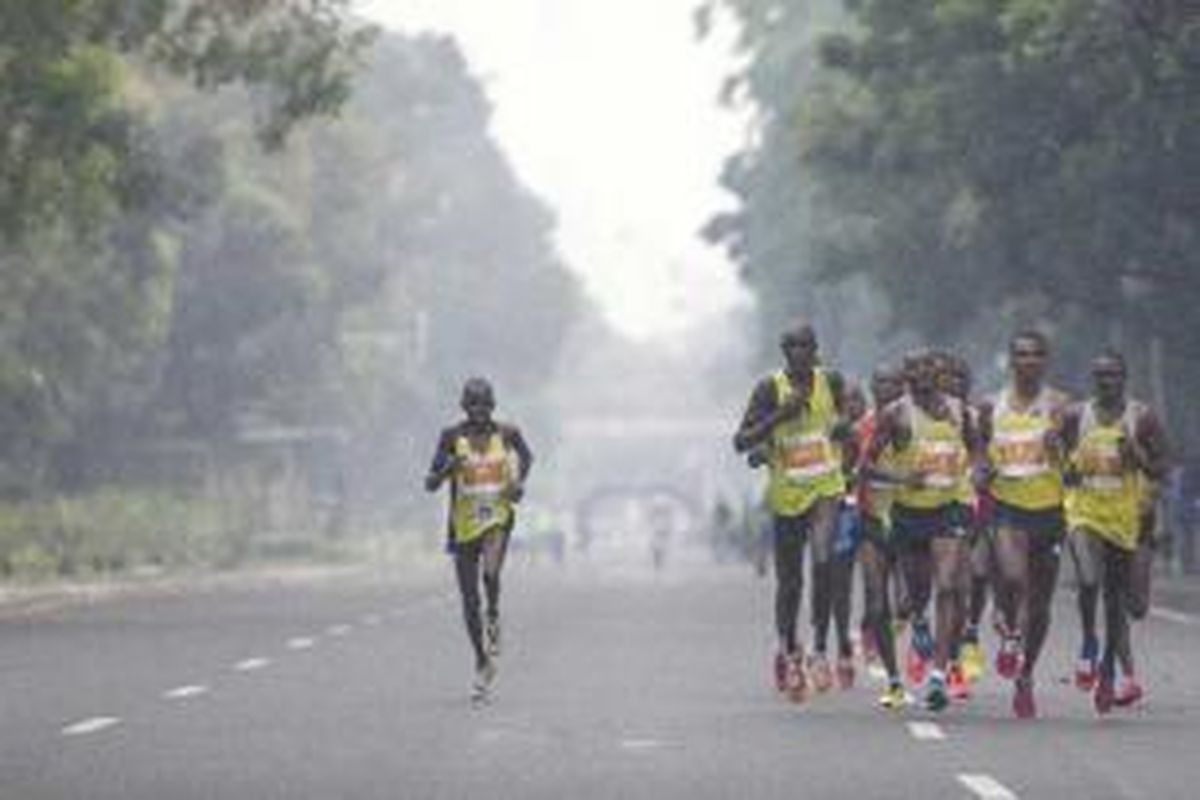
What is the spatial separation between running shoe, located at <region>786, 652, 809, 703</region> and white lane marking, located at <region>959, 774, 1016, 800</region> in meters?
5.60

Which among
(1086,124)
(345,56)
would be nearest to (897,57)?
(1086,124)

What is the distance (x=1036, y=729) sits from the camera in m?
19.5

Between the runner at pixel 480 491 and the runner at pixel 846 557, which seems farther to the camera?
the runner at pixel 480 491

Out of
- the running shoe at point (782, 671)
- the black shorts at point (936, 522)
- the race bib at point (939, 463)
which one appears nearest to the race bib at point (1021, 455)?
the race bib at point (939, 463)

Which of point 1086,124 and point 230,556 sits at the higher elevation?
point 1086,124

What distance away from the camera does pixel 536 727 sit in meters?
19.9

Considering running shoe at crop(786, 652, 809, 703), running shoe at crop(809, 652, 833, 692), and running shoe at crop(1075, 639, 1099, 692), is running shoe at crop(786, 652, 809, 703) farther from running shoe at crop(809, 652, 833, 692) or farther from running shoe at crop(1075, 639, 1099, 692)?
running shoe at crop(1075, 639, 1099, 692)

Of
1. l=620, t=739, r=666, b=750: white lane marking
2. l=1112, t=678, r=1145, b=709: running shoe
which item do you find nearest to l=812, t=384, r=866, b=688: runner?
l=1112, t=678, r=1145, b=709: running shoe

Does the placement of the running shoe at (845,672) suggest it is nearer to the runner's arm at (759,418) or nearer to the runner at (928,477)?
the runner at (928,477)

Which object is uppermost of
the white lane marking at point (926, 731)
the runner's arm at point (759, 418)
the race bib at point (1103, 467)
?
the runner's arm at point (759, 418)

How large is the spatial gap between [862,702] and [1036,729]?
262 cm

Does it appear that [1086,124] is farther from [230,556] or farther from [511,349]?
[511,349]

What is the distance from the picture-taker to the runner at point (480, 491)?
23.0 m

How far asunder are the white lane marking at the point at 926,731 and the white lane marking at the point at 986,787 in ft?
8.05
